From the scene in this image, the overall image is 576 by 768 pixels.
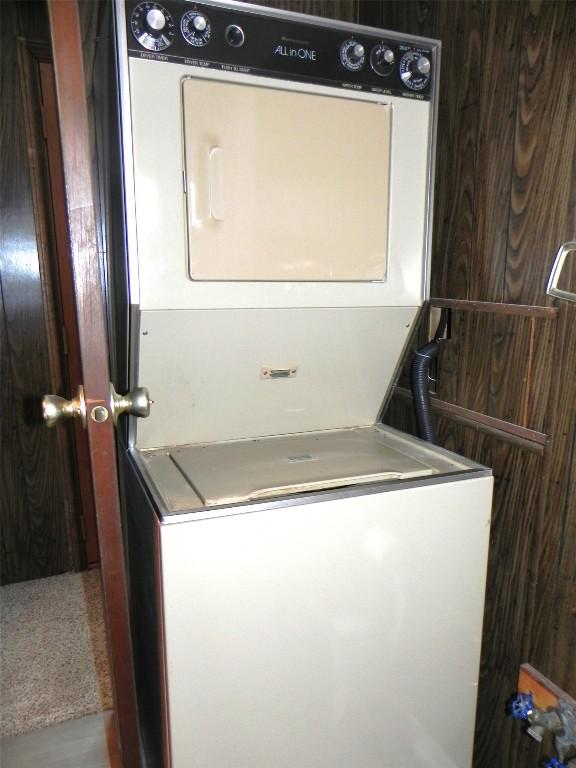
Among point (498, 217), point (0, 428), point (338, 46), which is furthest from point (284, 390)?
point (0, 428)

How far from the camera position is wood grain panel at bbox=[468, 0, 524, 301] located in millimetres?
1406

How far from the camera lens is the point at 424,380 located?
5.68ft

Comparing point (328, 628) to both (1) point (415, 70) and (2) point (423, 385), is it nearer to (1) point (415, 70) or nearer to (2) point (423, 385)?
(2) point (423, 385)

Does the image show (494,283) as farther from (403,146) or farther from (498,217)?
(403,146)

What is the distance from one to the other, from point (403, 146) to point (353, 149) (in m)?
0.16

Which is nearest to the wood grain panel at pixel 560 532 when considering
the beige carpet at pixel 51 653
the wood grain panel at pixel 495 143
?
the wood grain panel at pixel 495 143

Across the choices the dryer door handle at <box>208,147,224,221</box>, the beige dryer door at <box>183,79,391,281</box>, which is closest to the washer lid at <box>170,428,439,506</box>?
the beige dryer door at <box>183,79,391,281</box>

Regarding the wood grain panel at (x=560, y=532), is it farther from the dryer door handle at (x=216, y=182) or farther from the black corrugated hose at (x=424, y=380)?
the dryer door handle at (x=216, y=182)

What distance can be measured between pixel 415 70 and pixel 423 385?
901 mm

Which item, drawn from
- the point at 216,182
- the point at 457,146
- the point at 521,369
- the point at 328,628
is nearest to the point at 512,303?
the point at 521,369

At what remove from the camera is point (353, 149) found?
141 centimetres

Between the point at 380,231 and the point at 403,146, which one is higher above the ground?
the point at 403,146

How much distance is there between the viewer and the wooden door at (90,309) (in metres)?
0.85

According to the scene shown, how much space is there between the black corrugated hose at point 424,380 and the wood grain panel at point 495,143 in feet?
0.68
